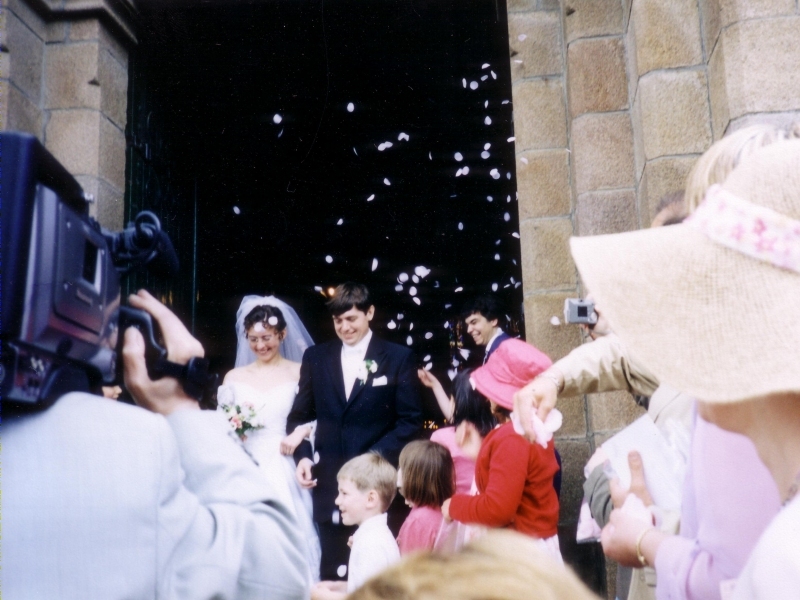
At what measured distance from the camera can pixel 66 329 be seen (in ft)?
3.31

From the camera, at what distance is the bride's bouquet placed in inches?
169

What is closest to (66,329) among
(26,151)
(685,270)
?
(26,151)

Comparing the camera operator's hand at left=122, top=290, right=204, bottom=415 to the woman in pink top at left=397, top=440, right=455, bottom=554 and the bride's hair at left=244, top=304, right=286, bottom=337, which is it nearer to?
the woman in pink top at left=397, top=440, right=455, bottom=554

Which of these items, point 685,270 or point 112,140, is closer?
point 685,270

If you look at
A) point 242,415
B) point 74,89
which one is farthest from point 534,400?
point 74,89

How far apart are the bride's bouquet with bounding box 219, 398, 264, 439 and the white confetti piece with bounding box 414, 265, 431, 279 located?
266cm

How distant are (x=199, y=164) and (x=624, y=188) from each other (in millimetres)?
3745

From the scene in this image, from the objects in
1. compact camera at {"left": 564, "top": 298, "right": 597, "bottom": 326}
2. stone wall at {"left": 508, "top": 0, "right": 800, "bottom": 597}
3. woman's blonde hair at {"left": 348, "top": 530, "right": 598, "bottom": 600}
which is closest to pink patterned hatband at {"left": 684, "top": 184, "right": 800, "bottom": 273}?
woman's blonde hair at {"left": 348, "top": 530, "right": 598, "bottom": 600}

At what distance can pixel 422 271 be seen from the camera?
6.82 metres

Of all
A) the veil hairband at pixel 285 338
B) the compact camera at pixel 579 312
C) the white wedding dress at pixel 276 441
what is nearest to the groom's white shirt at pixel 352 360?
the white wedding dress at pixel 276 441

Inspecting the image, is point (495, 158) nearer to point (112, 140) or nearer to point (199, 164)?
point (199, 164)

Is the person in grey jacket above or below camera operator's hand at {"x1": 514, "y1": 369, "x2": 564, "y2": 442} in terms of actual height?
below

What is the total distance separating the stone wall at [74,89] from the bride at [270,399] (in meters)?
1.01

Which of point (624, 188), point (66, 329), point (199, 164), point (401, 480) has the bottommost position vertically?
point (401, 480)
